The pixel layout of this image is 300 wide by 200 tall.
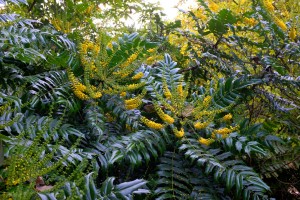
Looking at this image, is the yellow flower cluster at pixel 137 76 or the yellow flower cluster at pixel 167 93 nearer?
the yellow flower cluster at pixel 167 93

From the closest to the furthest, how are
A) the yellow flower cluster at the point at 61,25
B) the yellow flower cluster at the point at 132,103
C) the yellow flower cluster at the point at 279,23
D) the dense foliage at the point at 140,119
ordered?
the dense foliage at the point at 140,119, the yellow flower cluster at the point at 132,103, the yellow flower cluster at the point at 279,23, the yellow flower cluster at the point at 61,25

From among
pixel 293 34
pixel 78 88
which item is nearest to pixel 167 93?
pixel 78 88

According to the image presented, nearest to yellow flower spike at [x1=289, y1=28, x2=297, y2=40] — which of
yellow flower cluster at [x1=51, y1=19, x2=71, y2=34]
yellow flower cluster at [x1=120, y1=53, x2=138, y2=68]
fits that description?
yellow flower cluster at [x1=120, y1=53, x2=138, y2=68]

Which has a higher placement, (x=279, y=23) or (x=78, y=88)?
(x=279, y=23)

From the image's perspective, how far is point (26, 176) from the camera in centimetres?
103

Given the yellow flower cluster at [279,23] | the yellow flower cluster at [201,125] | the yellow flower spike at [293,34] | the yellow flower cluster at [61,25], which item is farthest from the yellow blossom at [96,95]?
the yellow flower spike at [293,34]

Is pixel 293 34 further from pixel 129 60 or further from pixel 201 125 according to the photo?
pixel 129 60

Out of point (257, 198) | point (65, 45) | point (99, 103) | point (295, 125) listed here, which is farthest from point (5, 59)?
point (295, 125)

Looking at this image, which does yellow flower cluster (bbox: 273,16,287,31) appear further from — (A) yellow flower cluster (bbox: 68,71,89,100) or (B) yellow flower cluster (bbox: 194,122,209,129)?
(A) yellow flower cluster (bbox: 68,71,89,100)

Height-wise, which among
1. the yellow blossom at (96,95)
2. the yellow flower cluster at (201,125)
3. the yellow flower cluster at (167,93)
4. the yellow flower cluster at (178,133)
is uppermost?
the yellow flower cluster at (167,93)

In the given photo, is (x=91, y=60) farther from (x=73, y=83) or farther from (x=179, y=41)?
(x=179, y=41)

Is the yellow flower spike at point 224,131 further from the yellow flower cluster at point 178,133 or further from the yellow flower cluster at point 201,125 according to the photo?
the yellow flower cluster at point 178,133

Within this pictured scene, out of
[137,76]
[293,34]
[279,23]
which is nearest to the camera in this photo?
[137,76]

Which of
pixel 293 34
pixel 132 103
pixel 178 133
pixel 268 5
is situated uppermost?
pixel 268 5
